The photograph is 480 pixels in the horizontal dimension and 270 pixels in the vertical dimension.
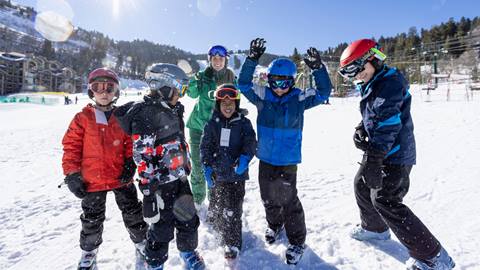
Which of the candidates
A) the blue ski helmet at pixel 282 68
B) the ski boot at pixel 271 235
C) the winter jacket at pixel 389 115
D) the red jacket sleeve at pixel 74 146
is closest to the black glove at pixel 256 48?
the blue ski helmet at pixel 282 68

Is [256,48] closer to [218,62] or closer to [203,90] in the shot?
[218,62]

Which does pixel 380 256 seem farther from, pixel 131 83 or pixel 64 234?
pixel 131 83

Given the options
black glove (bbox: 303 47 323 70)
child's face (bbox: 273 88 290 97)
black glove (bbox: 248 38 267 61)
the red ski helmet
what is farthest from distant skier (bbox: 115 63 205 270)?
the red ski helmet

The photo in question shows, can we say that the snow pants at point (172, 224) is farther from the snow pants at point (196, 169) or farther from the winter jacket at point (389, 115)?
the winter jacket at point (389, 115)

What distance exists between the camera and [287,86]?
9.69 feet

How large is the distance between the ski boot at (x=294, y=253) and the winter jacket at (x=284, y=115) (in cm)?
89

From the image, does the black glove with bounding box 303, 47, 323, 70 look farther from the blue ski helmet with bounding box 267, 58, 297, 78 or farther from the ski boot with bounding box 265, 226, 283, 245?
the ski boot with bounding box 265, 226, 283, 245

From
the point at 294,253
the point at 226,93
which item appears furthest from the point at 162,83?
the point at 294,253

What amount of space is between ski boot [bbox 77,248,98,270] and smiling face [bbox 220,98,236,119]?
1968mm

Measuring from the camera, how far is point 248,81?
303 centimetres

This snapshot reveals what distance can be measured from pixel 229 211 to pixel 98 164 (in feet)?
4.76

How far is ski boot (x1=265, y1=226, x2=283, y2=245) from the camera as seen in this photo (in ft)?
10.5

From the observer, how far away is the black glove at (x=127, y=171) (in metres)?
2.90

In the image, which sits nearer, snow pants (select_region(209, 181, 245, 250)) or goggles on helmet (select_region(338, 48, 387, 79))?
goggles on helmet (select_region(338, 48, 387, 79))
